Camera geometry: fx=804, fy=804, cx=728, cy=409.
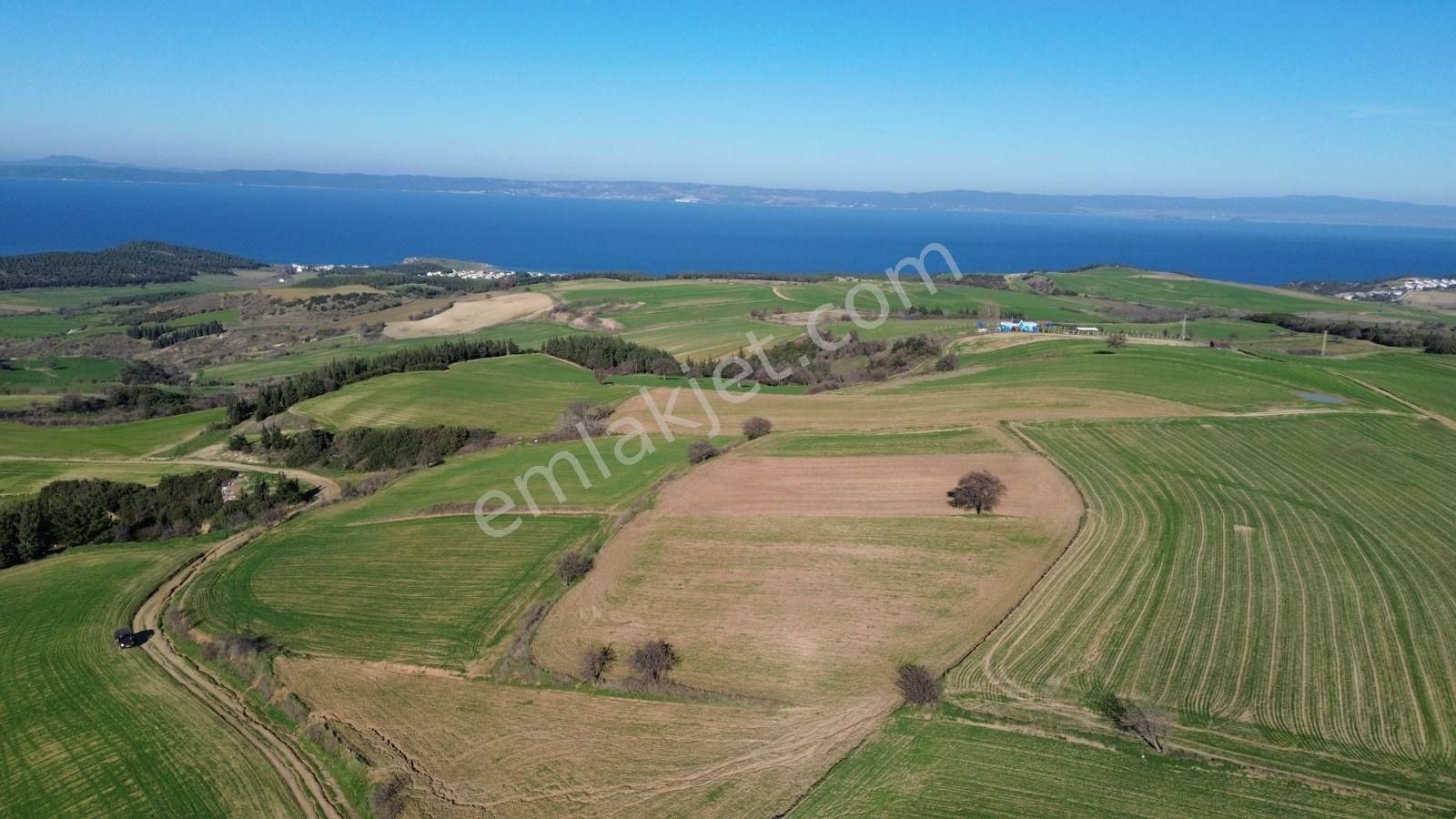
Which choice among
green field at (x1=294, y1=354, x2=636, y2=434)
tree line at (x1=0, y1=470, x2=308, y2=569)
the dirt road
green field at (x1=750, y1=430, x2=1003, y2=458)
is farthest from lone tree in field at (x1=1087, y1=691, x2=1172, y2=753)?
green field at (x1=294, y1=354, x2=636, y2=434)

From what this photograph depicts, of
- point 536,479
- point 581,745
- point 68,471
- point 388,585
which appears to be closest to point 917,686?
point 581,745

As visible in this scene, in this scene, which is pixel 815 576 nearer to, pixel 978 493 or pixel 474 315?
pixel 978 493

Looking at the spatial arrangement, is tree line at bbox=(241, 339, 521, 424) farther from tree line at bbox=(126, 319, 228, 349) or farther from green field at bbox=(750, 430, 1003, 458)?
tree line at bbox=(126, 319, 228, 349)

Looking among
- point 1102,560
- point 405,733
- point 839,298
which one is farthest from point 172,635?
point 839,298

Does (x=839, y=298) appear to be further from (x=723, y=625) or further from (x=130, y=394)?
(x=723, y=625)

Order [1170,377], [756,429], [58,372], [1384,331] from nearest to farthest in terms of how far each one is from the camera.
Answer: [756,429], [1170,377], [1384,331], [58,372]

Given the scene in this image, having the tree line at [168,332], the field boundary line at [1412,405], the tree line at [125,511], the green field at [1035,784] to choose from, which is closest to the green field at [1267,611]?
the green field at [1035,784]
